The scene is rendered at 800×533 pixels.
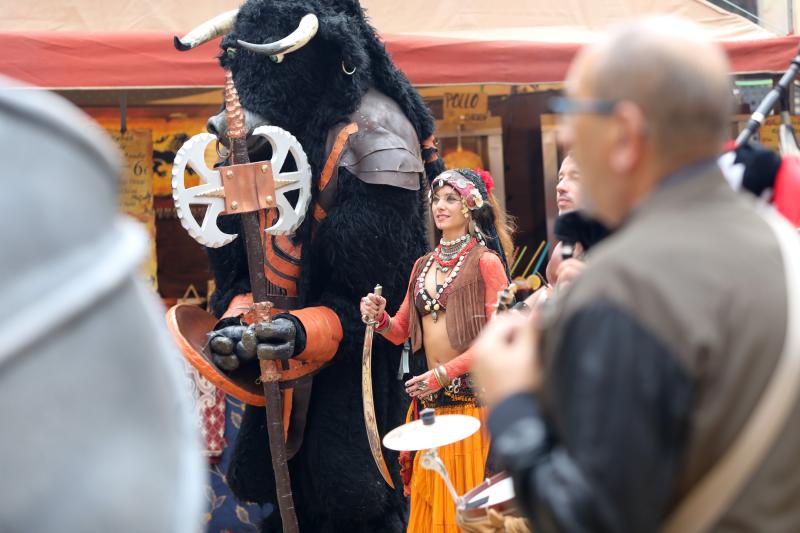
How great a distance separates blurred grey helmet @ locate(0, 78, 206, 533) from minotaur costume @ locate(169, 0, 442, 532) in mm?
2906

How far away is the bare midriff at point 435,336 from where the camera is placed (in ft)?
14.0

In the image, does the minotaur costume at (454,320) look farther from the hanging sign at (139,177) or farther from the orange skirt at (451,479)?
the hanging sign at (139,177)

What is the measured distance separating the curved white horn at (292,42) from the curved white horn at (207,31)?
12.4 inches

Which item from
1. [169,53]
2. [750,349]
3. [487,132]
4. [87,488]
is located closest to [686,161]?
[750,349]

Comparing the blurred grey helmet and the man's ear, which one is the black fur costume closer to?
the man's ear

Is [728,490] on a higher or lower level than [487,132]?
lower

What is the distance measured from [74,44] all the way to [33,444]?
4.37 meters

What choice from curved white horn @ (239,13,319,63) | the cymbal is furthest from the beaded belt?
curved white horn @ (239,13,319,63)

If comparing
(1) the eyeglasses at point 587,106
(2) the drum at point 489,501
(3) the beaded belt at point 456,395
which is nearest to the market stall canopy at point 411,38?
(3) the beaded belt at point 456,395

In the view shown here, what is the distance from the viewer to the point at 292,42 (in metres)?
4.37

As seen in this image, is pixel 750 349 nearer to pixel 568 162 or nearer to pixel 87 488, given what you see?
pixel 87 488

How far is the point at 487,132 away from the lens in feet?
21.7

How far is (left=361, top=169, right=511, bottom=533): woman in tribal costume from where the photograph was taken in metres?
4.21

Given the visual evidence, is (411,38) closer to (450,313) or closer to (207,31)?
(207,31)
